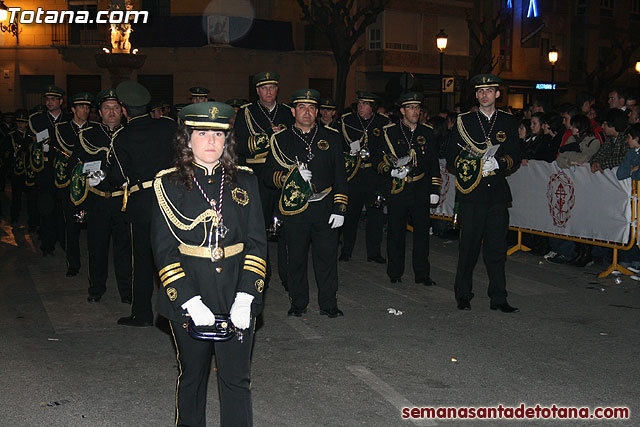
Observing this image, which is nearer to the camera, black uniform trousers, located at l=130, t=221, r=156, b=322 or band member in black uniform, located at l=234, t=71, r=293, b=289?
black uniform trousers, located at l=130, t=221, r=156, b=322

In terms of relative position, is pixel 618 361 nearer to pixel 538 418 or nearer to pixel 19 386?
pixel 538 418

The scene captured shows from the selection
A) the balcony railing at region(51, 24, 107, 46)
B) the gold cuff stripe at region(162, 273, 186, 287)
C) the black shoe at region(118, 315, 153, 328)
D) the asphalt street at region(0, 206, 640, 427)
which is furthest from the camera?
the balcony railing at region(51, 24, 107, 46)

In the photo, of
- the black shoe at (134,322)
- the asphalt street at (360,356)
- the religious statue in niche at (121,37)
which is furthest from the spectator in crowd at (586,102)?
the religious statue in niche at (121,37)

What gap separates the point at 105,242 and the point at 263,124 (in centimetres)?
249

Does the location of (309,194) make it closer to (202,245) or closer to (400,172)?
(400,172)

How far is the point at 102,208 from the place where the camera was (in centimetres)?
916

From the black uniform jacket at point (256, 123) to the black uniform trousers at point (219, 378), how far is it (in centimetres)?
577

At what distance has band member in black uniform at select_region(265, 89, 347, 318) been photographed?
8.52m

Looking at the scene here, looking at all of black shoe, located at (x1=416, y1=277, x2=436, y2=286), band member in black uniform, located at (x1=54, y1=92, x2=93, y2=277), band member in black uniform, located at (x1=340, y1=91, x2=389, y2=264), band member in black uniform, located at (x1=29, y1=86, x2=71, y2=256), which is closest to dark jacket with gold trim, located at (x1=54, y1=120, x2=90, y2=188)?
band member in black uniform, located at (x1=54, y1=92, x2=93, y2=277)

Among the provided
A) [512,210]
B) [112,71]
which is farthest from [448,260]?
[112,71]

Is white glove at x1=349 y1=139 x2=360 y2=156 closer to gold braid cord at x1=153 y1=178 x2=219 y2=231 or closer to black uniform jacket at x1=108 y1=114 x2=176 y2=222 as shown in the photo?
black uniform jacket at x1=108 y1=114 x2=176 y2=222

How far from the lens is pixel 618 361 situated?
277 inches

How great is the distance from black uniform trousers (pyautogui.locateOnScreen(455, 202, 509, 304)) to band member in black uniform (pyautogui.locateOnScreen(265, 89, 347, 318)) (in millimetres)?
1434

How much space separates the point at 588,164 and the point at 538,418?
21.9 ft
